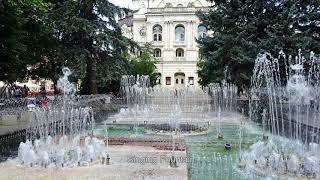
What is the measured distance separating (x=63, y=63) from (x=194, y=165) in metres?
15.9

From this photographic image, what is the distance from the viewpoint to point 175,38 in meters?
68.1

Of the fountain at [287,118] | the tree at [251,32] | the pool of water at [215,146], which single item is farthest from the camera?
the tree at [251,32]

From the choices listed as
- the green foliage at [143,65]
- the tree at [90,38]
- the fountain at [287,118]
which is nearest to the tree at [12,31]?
the tree at [90,38]

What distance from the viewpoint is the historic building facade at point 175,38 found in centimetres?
6700

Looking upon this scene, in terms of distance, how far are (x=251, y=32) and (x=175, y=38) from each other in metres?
45.8

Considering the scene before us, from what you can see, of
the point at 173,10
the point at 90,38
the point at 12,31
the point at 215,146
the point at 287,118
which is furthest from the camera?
the point at 173,10

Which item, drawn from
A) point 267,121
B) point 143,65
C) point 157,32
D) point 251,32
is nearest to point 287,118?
point 267,121

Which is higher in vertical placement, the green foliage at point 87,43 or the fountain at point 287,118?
the green foliage at point 87,43

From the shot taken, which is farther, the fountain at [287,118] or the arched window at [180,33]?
the arched window at [180,33]

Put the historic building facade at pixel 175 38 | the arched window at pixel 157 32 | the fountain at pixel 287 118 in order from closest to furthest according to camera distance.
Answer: the fountain at pixel 287 118 → the historic building facade at pixel 175 38 → the arched window at pixel 157 32

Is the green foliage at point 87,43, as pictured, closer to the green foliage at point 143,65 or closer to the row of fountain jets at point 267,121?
the row of fountain jets at point 267,121

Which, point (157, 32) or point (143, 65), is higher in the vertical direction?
point (157, 32)

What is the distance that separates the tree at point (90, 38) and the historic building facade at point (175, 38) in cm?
4010

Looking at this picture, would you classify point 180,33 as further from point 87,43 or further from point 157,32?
point 87,43
